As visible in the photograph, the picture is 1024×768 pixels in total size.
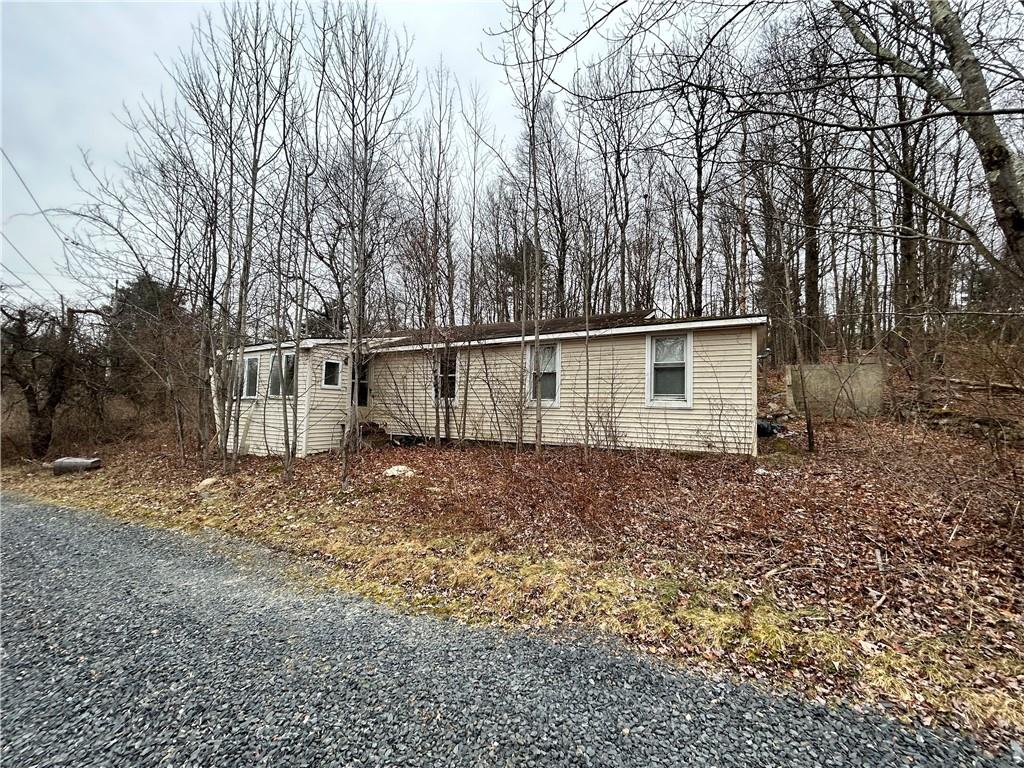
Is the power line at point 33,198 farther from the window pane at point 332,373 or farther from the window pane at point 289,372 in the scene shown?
the window pane at point 332,373

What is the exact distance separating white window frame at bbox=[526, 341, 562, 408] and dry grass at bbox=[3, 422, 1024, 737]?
7.57 feet

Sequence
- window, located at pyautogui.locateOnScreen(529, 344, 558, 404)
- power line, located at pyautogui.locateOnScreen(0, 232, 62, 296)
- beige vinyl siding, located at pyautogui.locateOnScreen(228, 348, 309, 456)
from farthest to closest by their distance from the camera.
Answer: beige vinyl siding, located at pyautogui.locateOnScreen(228, 348, 309, 456)
window, located at pyautogui.locateOnScreen(529, 344, 558, 404)
power line, located at pyautogui.locateOnScreen(0, 232, 62, 296)

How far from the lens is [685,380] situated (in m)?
8.50

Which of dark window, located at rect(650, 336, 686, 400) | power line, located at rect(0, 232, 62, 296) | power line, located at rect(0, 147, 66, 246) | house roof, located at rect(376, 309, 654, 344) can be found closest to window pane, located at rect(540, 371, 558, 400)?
house roof, located at rect(376, 309, 654, 344)

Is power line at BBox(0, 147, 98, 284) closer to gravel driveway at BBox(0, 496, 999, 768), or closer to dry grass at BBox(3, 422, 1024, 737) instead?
dry grass at BBox(3, 422, 1024, 737)

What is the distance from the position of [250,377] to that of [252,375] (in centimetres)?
10

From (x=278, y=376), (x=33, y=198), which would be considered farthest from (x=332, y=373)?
(x=33, y=198)

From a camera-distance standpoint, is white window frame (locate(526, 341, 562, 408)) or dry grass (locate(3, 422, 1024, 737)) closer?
dry grass (locate(3, 422, 1024, 737))

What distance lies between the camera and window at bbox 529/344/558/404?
32.6 feet

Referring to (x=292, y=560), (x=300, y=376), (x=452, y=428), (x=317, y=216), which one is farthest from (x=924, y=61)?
(x=300, y=376)

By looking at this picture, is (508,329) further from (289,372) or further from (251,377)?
(251,377)

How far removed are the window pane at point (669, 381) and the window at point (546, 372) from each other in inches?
88.5

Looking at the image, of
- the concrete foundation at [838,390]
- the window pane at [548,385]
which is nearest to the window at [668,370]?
the window pane at [548,385]

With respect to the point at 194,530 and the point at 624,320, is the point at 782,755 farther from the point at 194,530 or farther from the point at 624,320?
the point at 624,320
